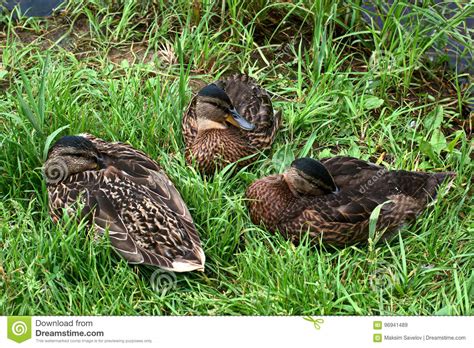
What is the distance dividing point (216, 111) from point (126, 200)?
3.44ft

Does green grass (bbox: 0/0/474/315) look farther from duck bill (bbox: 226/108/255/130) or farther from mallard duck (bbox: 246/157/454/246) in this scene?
duck bill (bbox: 226/108/255/130)

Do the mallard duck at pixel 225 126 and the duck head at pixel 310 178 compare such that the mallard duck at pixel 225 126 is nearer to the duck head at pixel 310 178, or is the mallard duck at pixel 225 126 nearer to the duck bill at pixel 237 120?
the duck bill at pixel 237 120

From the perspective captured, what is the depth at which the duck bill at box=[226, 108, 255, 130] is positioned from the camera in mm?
5625

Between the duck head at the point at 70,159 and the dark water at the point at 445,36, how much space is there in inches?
91.2

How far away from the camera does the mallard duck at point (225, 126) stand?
550cm

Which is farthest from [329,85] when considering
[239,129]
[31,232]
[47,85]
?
[31,232]

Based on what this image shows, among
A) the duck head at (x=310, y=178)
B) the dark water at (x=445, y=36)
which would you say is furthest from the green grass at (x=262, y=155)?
the duck head at (x=310, y=178)

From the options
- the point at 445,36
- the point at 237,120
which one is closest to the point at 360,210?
the point at 237,120

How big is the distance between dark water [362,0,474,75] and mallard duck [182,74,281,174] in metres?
1.16

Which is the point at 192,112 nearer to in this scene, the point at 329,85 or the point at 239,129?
the point at 239,129

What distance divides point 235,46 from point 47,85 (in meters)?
1.45

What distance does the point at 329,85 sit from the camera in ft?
19.7

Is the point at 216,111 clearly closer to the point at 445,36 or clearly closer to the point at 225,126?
the point at 225,126

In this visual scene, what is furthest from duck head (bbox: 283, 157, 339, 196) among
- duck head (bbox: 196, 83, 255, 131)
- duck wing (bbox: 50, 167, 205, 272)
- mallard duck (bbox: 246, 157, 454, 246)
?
duck wing (bbox: 50, 167, 205, 272)
